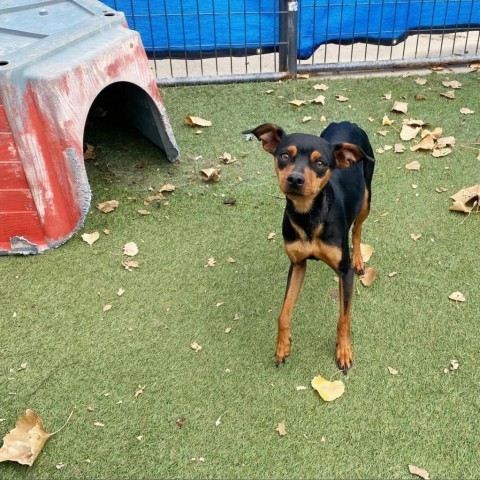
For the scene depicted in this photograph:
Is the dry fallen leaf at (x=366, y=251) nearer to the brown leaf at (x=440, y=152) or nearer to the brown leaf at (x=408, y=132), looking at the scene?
the brown leaf at (x=440, y=152)

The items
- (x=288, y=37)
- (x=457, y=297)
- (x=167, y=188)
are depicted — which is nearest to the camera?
(x=457, y=297)

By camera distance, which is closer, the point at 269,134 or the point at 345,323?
the point at 269,134

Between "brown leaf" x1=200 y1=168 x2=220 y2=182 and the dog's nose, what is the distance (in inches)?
87.6

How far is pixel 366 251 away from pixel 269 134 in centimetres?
138

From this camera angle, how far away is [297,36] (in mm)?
6746

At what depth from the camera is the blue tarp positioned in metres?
6.84

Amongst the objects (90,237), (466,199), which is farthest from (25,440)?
(466,199)

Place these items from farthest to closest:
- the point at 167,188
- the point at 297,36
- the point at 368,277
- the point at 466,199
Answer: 1. the point at 297,36
2. the point at 167,188
3. the point at 466,199
4. the point at 368,277

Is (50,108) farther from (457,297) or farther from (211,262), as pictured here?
(457,297)

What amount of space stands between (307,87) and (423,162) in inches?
75.2

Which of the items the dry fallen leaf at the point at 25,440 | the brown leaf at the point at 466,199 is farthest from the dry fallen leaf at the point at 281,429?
the brown leaf at the point at 466,199

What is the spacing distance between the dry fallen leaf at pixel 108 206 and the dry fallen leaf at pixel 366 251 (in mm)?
1908

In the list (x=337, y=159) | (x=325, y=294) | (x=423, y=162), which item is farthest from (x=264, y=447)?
(x=423, y=162)

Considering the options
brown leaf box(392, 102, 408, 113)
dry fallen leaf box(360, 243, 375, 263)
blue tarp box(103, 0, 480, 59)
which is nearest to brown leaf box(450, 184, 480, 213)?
dry fallen leaf box(360, 243, 375, 263)
